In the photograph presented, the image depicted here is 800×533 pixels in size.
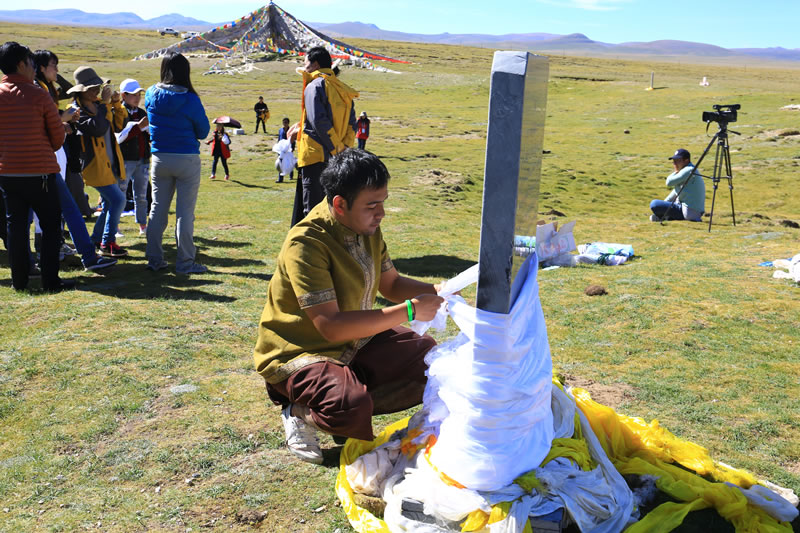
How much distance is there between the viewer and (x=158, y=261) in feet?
21.9

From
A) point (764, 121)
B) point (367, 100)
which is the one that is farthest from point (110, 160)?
point (367, 100)

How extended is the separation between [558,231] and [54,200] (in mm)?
5092

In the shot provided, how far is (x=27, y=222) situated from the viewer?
18.6 ft

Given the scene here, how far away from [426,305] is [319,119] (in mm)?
3988

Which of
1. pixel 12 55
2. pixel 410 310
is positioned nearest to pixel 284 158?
pixel 12 55

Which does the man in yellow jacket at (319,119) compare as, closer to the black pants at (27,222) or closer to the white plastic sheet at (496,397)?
the black pants at (27,222)

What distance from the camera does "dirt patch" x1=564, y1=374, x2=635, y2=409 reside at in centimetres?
391

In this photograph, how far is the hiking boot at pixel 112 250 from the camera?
7164 mm

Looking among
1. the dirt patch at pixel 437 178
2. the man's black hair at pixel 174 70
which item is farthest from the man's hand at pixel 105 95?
the dirt patch at pixel 437 178

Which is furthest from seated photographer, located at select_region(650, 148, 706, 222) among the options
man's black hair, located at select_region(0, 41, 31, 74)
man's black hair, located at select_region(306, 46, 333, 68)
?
man's black hair, located at select_region(0, 41, 31, 74)

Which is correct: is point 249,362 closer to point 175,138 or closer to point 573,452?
point 573,452

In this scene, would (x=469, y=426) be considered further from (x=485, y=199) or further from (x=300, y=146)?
(x=300, y=146)

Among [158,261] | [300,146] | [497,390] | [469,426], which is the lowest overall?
[158,261]

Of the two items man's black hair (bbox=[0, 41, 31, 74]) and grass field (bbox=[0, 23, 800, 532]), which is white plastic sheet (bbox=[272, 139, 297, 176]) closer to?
grass field (bbox=[0, 23, 800, 532])
